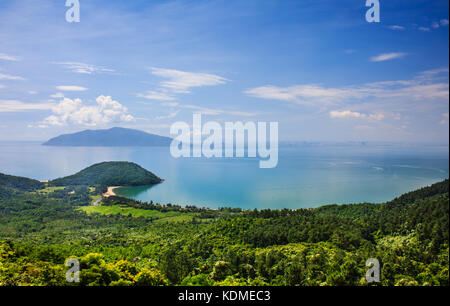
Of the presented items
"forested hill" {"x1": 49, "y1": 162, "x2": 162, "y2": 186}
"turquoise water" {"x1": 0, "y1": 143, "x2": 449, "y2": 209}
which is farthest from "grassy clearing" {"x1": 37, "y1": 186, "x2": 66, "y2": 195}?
"forested hill" {"x1": 49, "y1": 162, "x2": 162, "y2": 186}

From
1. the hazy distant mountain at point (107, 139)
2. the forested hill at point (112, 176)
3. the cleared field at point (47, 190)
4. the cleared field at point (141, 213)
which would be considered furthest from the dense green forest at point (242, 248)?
the hazy distant mountain at point (107, 139)

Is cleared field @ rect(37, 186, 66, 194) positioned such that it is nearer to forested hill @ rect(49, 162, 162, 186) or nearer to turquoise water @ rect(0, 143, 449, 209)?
turquoise water @ rect(0, 143, 449, 209)

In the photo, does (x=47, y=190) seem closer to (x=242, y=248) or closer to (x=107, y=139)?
(x=107, y=139)

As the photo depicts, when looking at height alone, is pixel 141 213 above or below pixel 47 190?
below

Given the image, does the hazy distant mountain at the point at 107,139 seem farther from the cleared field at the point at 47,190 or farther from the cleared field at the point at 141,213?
the cleared field at the point at 141,213

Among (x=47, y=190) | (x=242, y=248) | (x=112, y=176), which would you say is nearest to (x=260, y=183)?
(x=112, y=176)
